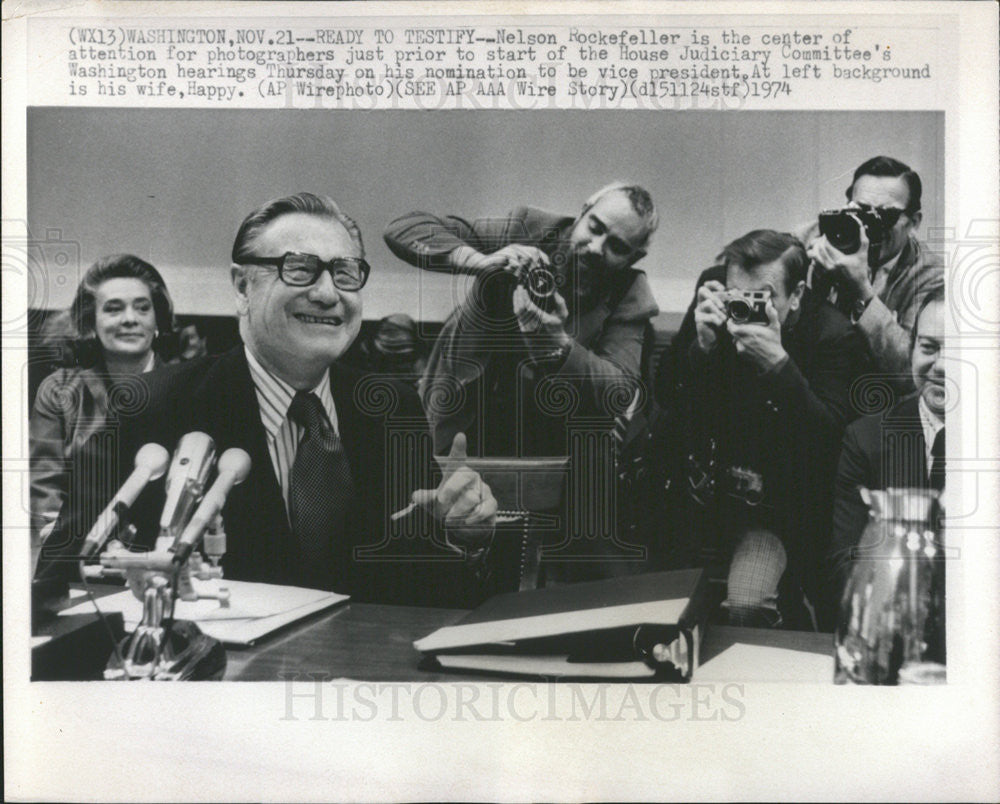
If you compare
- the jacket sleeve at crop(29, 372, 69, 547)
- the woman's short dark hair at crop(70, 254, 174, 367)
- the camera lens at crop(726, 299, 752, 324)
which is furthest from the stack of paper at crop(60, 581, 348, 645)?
the camera lens at crop(726, 299, 752, 324)

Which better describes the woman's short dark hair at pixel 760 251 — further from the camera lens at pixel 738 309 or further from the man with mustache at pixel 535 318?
the man with mustache at pixel 535 318

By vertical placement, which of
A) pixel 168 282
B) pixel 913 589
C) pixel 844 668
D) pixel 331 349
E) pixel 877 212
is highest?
pixel 877 212

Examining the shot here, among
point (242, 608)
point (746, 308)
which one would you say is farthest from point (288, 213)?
point (746, 308)

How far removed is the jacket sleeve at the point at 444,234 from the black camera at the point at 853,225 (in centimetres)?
90

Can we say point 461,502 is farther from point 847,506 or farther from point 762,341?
point 847,506

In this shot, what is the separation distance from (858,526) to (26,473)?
98.8 inches

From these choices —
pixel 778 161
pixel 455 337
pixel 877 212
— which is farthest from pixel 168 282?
pixel 877 212

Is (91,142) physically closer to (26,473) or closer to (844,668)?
(26,473)

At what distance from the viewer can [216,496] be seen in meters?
2.80

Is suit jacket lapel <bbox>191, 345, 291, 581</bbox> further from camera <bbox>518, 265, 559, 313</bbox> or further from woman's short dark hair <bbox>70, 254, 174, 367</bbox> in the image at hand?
camera <bbox>518, 265, 559, 313</bbox>

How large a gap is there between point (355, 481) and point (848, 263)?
1624 millimetres

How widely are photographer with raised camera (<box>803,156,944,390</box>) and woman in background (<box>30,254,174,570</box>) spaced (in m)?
2.00

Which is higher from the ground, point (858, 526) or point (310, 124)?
point (310, 124)

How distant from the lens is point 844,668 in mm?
2801
